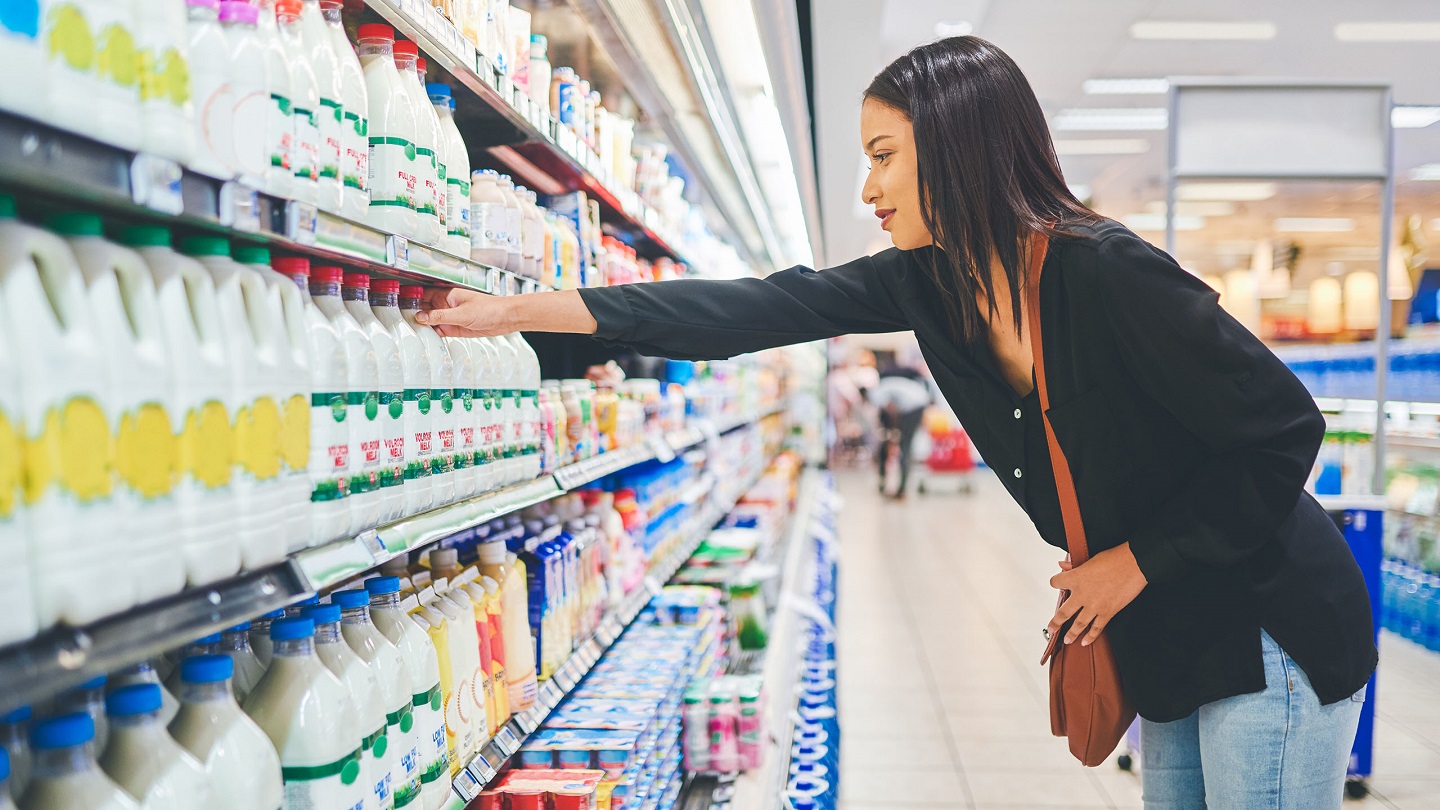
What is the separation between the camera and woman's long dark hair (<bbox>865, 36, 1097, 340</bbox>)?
139cm

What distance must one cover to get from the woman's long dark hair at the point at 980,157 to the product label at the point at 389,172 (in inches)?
28.5

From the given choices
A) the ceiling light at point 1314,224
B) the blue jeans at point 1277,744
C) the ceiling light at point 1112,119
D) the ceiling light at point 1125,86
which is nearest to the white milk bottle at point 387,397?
the blue jeans at point 1277,744

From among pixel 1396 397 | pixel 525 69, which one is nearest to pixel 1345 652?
pixel 525 69

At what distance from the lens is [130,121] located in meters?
0.76

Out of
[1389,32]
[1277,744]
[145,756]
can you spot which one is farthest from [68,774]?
[1389,32]

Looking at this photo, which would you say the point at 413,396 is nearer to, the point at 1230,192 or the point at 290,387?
the point at 290,387

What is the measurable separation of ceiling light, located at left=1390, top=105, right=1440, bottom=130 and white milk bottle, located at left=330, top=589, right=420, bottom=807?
9.53 m

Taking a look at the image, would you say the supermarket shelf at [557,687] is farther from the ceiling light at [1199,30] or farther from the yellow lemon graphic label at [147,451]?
the ceiling light at [1199,30]

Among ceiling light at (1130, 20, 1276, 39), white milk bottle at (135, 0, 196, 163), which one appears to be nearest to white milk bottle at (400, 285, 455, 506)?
white milk bottle at (135, 0, 196, 163)

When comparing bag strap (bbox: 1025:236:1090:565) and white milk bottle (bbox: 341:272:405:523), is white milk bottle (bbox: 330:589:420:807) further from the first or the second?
bag strap (bbox: 1025:236:1090:565)

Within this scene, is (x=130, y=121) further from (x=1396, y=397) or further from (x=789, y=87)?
A: (x=1396, y=397)

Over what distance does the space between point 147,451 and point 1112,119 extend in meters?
9.24

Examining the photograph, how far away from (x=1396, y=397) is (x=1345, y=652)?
558 centimetres

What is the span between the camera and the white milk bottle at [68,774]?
2.57ft
